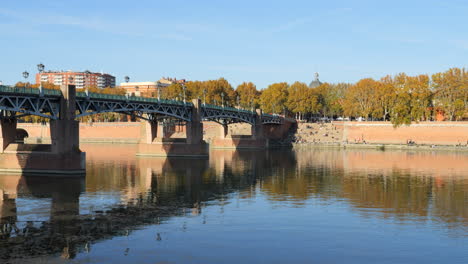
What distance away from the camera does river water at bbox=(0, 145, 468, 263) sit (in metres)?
29.1

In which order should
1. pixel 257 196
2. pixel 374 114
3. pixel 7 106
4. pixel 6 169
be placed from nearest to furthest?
1. pixel 257 196
2. pixel 7 106
3. pixel 6 169
4. pixel 374 114

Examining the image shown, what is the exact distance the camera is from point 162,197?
48062mm

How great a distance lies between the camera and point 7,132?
203ft

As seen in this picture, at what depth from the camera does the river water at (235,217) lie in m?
29.1

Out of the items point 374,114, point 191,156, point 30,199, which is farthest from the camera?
point 374,114

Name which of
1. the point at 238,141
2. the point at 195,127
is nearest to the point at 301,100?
the point at 238,141

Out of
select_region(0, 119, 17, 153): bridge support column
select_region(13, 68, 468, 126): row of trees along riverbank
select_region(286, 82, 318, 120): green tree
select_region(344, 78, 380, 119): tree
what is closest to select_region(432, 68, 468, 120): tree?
select_region(13, 68, 468, 126): row of trees along riverbank

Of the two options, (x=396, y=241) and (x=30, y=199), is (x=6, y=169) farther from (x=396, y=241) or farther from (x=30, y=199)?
(x=396, y=241)

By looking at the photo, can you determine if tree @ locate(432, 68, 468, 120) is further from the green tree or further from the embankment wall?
the green tree

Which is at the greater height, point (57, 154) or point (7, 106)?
point (7, 106)

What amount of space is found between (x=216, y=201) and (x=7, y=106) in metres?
26.4

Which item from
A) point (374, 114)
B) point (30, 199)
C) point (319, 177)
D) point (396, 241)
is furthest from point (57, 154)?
point (374, 114)

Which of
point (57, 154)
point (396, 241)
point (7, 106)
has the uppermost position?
point (7, 106)

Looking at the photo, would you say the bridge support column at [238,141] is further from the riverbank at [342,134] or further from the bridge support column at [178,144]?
the bridge support column at [178,144]
